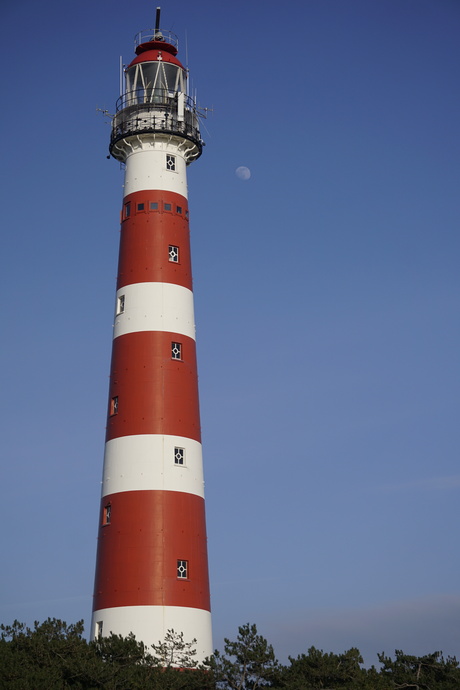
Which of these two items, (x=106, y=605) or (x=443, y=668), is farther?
(x=106, y=605)

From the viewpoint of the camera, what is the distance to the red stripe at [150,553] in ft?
156

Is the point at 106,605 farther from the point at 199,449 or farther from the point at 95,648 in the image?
the point at 199,449

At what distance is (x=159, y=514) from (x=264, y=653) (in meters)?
8.38

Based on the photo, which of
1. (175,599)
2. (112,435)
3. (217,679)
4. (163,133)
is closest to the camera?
(217,679)

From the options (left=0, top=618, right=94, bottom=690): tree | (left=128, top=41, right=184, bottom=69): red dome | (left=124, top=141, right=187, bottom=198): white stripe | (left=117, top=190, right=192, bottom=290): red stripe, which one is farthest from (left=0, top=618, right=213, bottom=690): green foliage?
(left=128, top=41, right=184, bottom=69): red dome

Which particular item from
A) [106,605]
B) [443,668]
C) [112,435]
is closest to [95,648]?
[106,605]

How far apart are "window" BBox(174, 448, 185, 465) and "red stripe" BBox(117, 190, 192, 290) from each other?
8493 mm

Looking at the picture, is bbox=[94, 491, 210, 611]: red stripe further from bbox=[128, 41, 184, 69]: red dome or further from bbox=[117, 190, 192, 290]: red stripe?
bbox=[128, 41, 184, 69]: red dome

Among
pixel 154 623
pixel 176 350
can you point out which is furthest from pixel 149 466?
pixel 154 623

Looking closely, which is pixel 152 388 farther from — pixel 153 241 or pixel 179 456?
pixel 153 241

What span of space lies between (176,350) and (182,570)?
10.6m

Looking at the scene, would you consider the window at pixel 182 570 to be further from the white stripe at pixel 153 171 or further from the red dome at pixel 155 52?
the red dome at pixel 155 52

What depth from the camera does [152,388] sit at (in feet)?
166

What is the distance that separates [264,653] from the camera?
43594 millimetres
